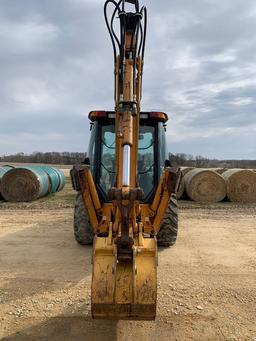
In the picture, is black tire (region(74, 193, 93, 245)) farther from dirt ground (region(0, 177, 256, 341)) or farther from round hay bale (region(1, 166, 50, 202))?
round hay bale (region(1, 166, 50, 202))

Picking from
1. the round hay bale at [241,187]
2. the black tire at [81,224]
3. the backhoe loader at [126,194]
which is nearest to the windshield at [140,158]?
the backhoe loader at [126,194]

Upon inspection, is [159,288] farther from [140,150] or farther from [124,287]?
[140,150]

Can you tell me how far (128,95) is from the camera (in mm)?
4168

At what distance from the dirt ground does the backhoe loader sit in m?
0.58

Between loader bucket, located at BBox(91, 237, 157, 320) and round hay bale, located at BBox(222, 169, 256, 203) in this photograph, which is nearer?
loader bucket, located at BBox(91, 237, 157, 320)

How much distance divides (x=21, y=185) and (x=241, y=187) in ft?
24.1

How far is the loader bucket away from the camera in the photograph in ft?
10.3

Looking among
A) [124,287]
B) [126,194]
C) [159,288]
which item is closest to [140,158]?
[159,288]

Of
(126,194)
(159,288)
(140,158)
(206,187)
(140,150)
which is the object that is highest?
(140,150)

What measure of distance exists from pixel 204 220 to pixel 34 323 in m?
6.54

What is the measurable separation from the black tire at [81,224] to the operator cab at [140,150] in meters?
0.65

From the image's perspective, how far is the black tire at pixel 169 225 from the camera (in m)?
6.41

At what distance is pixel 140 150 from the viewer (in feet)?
20.0

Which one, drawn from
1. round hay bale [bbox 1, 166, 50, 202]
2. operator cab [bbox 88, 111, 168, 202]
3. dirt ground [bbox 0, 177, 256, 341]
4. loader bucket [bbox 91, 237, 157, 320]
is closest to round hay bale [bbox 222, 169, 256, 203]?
dirt ground [bbox 0, 177, 256, 341]
